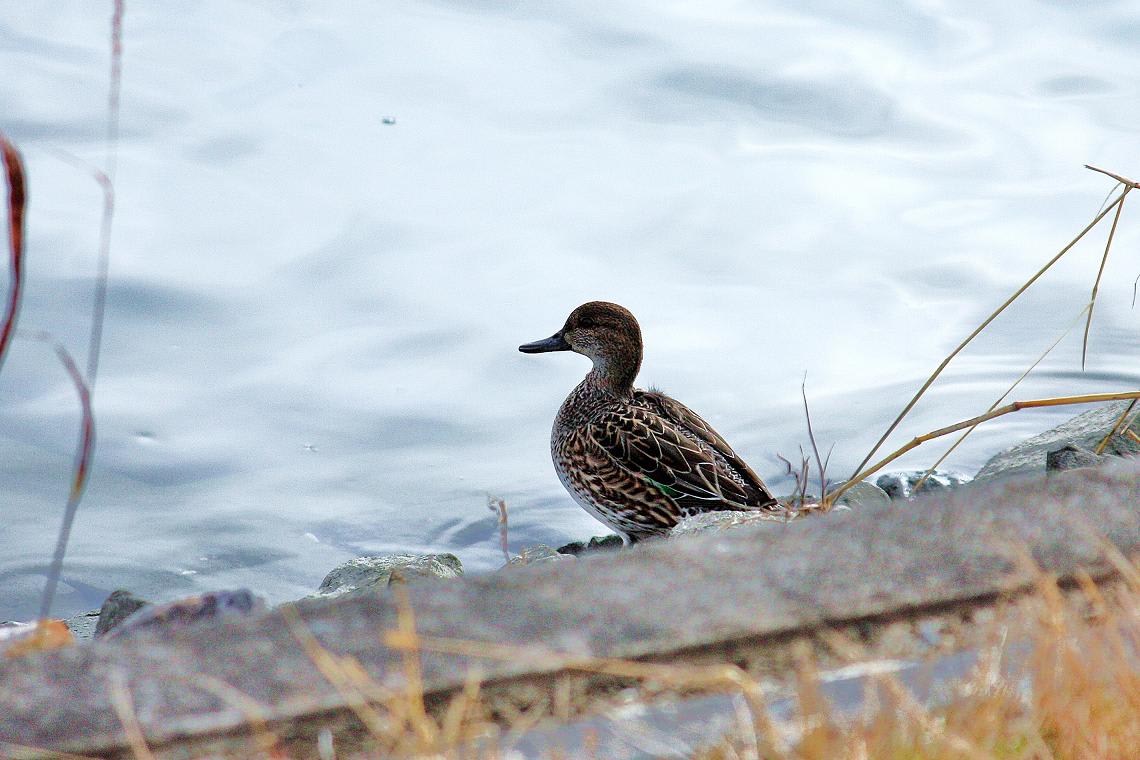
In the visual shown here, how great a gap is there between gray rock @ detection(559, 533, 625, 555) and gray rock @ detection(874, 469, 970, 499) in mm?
1328

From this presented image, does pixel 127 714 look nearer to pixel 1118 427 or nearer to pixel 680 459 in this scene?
pixel 1118 427

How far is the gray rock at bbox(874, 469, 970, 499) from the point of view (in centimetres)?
592

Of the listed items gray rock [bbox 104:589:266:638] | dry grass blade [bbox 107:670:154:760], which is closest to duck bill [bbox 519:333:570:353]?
gray rock [bbox 104:589:266:638]

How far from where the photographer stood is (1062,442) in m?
5.50

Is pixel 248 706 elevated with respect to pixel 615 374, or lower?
elevated

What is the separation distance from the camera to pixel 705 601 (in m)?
1.75

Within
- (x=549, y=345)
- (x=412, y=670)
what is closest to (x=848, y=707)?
(x=412, y=670)

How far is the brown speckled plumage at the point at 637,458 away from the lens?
19.3ft

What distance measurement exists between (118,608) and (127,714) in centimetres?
187

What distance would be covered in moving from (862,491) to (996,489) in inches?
123

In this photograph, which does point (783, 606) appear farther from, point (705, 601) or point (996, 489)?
point (996, 489)

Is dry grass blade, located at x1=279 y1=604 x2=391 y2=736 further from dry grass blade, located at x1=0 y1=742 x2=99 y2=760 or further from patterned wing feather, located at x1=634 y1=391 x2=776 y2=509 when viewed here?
patterned wing feather, located at x1=634 y1=391 x2=776 y2=509

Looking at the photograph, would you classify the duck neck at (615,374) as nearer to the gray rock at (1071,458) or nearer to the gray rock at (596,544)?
the gray rock at (596,544)

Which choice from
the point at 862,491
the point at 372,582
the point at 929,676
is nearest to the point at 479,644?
the point at 929,676
